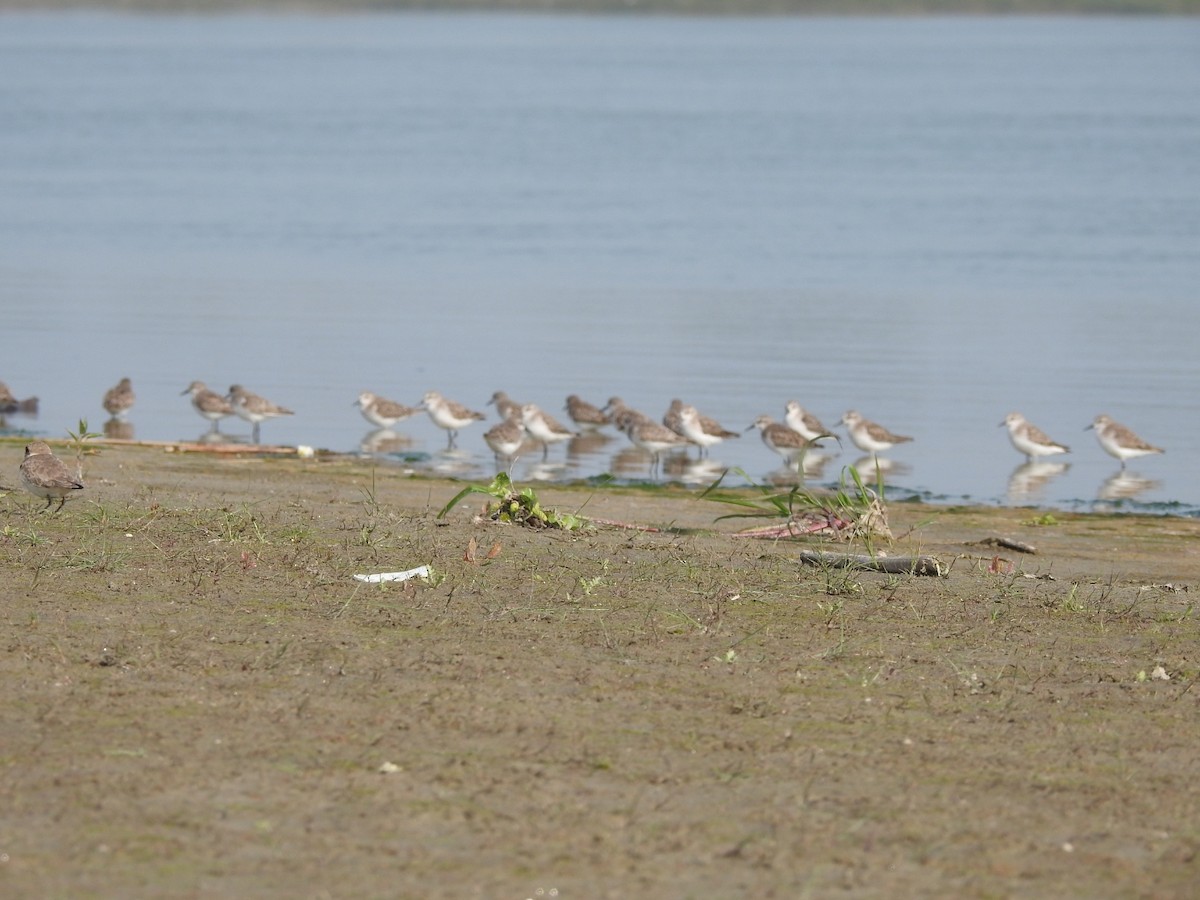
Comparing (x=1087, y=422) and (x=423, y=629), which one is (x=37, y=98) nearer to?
(x=1087, y=422)

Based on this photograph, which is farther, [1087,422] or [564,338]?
[564,338]

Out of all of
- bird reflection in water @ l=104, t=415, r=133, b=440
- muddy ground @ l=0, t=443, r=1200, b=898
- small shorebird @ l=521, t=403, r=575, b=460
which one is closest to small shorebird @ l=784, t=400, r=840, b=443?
small shorebird @ l=521, t=403, r=575, b=460

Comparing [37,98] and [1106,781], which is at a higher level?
[37,98]

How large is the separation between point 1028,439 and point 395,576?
9.88 metres

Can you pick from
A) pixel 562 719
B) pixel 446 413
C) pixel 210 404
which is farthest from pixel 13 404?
pixel 562 719

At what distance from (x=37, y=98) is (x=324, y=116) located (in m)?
13.0

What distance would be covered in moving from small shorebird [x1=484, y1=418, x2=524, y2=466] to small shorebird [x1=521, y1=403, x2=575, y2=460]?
0.13m

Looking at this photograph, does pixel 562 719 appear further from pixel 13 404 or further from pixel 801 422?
pixel 13 404

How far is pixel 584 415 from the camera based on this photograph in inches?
747

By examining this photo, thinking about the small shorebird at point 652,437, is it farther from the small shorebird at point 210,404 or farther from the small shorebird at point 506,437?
the small shorebird at point 210,404

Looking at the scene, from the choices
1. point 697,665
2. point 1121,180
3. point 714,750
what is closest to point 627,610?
point 697,665

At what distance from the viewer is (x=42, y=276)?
96.8 feet

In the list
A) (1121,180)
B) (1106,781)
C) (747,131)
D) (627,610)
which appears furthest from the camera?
(747,131)

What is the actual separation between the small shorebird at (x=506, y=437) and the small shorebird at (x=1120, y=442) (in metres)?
5.34
